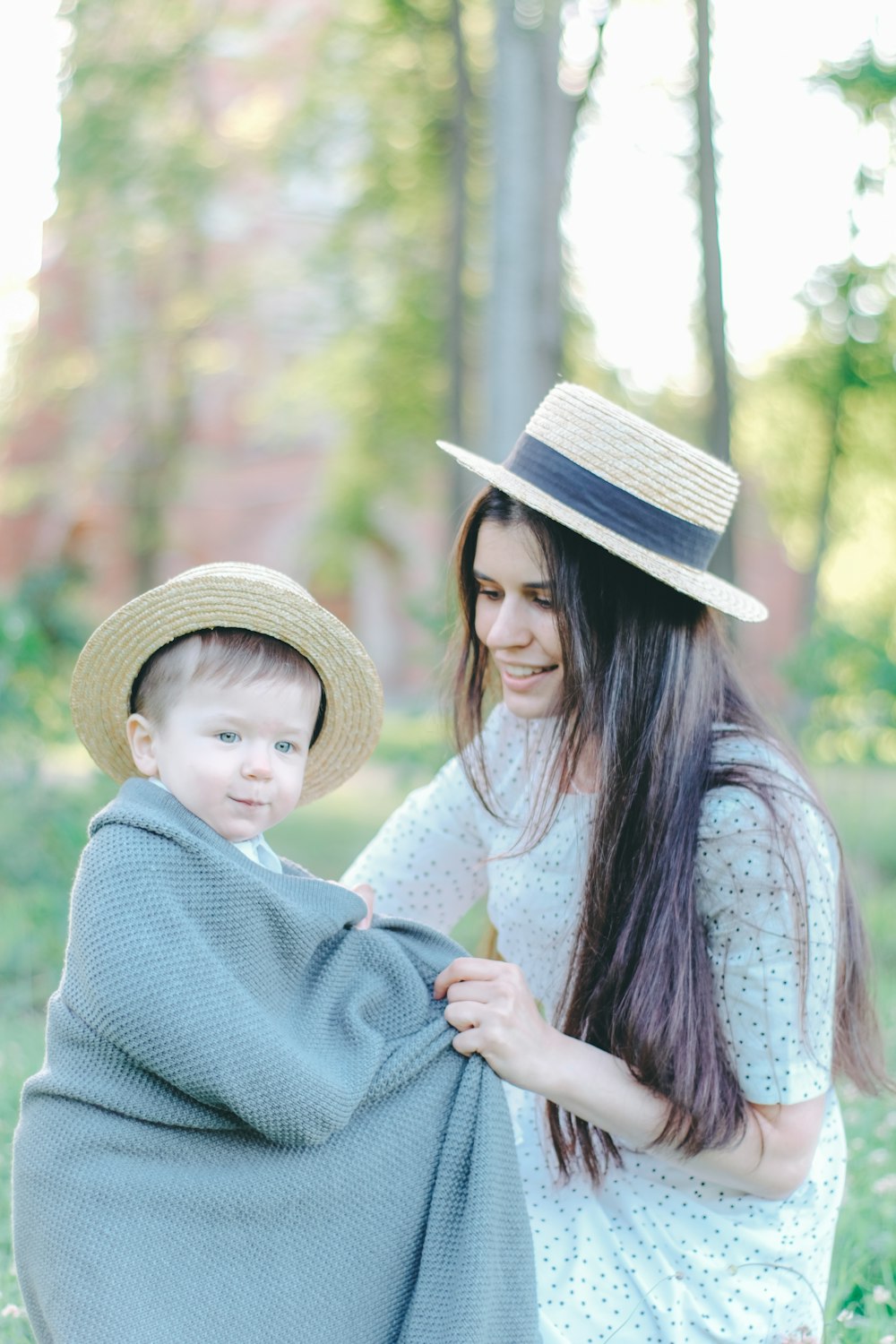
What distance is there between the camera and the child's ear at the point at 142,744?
1945 millimetres

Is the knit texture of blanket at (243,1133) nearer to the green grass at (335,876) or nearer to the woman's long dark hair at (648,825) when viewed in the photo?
the woman's long dark hair at (648,825)

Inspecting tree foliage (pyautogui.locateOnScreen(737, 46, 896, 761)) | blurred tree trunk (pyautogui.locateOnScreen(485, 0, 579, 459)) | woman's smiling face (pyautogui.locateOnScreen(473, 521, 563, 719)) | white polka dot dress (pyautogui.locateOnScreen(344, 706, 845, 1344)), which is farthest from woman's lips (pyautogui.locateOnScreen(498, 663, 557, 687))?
tree foliage (pyautogui.locateOnScreen(737, 46, 896, 761))

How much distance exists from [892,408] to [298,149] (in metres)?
5.75

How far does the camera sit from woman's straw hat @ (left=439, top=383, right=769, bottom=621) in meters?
2.17

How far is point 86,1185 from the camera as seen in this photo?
1.67m

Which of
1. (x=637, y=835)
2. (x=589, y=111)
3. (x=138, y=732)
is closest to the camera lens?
(x=138, y=732)

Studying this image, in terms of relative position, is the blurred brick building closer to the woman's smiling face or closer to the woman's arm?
the woman's smiling face

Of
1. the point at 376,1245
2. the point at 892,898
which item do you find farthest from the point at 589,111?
the point at 376,1245

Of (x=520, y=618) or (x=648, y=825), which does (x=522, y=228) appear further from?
(x=648, y=825)

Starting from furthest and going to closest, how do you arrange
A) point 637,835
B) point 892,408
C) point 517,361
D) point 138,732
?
point 892,408 < point 517,361 < point 637,835 < point 138,732

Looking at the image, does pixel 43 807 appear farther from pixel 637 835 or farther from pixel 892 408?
pixel 892 408

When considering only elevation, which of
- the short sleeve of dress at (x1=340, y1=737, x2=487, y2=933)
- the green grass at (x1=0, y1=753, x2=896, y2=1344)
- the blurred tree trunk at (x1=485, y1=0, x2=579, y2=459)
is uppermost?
the blurred tree trunk at (x1=485, y1=0, x2=579, y2=459)

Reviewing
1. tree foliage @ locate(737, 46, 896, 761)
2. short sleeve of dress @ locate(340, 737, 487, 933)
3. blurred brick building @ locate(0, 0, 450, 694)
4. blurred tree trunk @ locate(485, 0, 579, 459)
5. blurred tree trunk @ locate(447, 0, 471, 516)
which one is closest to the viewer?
short sleeve of dress @ locate(340, 737, 487, 933)

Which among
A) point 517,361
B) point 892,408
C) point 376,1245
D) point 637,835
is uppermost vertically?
point 892,408
